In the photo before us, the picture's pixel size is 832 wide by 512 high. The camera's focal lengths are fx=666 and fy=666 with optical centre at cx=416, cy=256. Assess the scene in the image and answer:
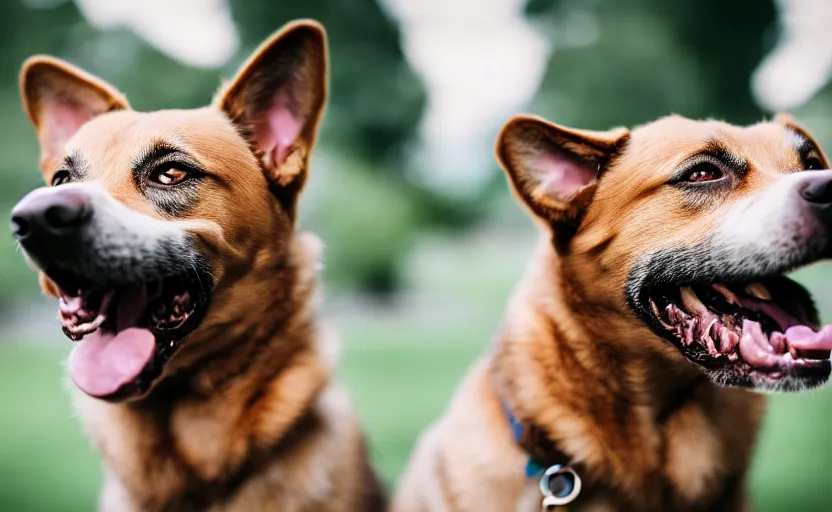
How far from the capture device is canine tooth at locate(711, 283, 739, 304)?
2238 millimetres

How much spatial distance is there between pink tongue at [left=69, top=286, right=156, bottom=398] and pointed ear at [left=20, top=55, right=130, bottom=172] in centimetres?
90

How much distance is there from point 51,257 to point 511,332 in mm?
1590

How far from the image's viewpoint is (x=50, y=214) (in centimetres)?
191

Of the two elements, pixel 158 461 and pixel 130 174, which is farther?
pixel 158 461

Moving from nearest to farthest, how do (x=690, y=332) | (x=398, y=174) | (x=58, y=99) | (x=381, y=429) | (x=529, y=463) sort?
1. (x=690, y=332)
2. (x=529, y=463)
3. (x=58, y=99)
4. (x=381, y=429)
5. (x=398, y=174)

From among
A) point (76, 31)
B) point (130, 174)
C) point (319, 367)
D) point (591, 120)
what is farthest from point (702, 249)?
point (76, 31)

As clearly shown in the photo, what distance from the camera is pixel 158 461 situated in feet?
8.00

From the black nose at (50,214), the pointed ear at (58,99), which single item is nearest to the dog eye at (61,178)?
the pointed ear at (58,99)

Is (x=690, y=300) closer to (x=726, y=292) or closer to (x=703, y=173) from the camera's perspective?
(x=726, y=292)

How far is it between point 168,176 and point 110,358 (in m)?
0.65

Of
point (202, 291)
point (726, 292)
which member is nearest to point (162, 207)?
point (202, 291)

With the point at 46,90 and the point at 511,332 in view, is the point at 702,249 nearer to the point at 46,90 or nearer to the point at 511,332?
the point at 511,332

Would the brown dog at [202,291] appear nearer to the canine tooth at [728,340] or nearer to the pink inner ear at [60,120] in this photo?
the pink inner ear at [60,120]

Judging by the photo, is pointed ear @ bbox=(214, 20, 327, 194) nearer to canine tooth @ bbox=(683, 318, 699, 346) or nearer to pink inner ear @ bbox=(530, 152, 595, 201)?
pink inner ear @ bbox=(530, 152, 595, 201)
